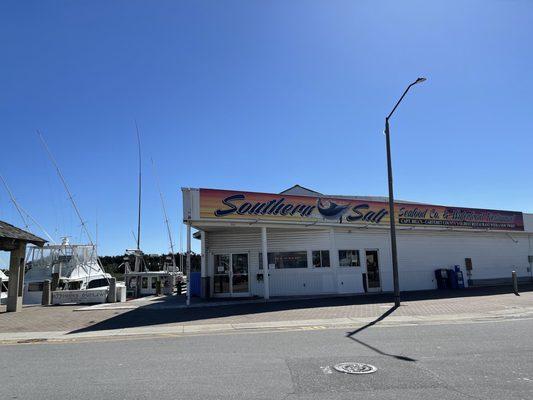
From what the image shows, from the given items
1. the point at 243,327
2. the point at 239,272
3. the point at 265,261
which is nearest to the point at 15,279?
the point at 239,272

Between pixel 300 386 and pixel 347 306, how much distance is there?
11828mm

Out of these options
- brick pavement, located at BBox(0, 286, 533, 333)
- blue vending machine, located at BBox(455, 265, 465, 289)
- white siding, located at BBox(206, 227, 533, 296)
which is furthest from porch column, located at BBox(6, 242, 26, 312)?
blue vending machine, located at BBox(455, 265, 465, 289)

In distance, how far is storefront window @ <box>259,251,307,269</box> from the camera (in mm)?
23344

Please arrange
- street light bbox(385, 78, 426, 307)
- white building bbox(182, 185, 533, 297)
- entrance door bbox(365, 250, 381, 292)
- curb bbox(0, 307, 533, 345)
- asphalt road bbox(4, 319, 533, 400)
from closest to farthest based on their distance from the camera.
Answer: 1. asphalt road bbox(4, 319, 533, 400)
2. curb bbox(0, 307, 533, 345)
3. street light bbox(385, 78, 426, 307)
4. white building bbox(182, 185, 533, 297)
5. entrance door bbox(365, 250, 381, 292)

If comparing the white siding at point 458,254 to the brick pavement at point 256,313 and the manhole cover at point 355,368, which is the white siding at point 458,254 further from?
the manhole cover at point 355,368

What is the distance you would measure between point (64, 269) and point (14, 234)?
38.6ft

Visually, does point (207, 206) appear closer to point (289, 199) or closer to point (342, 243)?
point (289, 199)

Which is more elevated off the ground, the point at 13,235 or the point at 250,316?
the point at 13,235

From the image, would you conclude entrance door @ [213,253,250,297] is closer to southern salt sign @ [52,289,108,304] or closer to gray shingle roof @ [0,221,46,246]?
southern salt sign @ [52,289,108,304]

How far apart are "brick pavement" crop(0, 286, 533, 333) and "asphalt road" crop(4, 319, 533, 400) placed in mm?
3526

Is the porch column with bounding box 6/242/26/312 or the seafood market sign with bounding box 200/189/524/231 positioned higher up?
the seafood market sign with bounding box 200/189/524/231

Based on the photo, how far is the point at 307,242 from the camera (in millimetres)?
23422

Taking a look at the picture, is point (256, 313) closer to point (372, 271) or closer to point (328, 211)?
point (328, 211)

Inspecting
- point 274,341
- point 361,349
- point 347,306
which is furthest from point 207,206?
point 361,349
